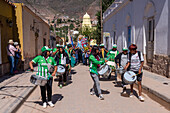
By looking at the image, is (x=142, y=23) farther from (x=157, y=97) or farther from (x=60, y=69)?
(x=157, y=97)

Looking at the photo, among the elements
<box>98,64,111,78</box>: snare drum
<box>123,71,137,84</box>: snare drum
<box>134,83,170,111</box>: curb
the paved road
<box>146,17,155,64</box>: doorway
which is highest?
<box>146,17,155,64</box>: doorway

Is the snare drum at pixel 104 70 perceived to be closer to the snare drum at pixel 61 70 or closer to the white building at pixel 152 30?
the snare drum at pixel 61 70

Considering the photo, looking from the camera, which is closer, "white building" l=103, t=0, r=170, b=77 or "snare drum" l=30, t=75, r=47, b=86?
"snare drum" l=30, t=75, r=47, b=86

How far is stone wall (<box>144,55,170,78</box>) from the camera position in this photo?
32.6ft

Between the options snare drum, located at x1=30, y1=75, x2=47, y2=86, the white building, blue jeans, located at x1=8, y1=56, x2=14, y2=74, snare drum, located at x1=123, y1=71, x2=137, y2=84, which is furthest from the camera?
blue jeans, located at x1=8, y1=56, x2=14, y2=74

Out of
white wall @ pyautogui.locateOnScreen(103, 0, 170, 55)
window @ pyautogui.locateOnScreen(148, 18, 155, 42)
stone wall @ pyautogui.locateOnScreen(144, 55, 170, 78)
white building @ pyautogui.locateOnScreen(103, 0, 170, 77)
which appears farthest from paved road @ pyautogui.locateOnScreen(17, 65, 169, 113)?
window @ pyautogui.locateOnScreen(148, 18, 155, 42)

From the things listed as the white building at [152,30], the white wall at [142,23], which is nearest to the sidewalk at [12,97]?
the white building at [152,30]

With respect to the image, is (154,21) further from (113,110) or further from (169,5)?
(113,110)

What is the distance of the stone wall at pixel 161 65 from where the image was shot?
9930 millimetres

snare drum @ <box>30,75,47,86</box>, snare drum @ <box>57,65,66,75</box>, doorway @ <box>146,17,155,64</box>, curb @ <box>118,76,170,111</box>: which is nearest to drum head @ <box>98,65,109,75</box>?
curb @ <box>118,76,170,111</box>

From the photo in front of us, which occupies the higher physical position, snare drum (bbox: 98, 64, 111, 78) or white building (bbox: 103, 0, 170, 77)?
white building (bbox: 103, 0, 170, 77)

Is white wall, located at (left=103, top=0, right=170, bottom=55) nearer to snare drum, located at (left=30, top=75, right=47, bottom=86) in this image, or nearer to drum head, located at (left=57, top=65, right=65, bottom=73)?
drum head, located at (left=57, top=65, right=65, bottom=73)

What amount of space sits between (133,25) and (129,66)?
386 inches

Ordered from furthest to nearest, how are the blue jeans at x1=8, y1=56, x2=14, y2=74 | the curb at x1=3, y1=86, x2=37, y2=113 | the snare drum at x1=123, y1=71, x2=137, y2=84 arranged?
the blue jeans at x1=8, y1=56, x2=14, y2=74, the snare drum at x1=123, y1=71, x2=137, y2=84, the curb at x1=3, y1=86, x2=37, y2=113
